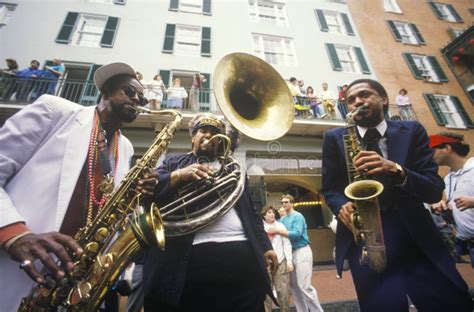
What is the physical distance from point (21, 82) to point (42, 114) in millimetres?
9309

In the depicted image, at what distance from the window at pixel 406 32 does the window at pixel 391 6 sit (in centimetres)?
104

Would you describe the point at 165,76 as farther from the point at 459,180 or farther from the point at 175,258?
the point at 459,180

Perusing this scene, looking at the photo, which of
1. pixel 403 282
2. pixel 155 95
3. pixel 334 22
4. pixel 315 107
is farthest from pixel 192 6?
pixel 403 282

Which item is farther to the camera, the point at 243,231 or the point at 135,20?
the point at 135,20

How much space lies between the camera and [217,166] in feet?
7.38

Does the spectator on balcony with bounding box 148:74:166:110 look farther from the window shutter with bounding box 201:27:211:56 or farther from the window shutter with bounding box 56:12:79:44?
the window shutter with bounding box 56:12:79:44

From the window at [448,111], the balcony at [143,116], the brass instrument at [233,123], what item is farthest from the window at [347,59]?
the brass instrument at [233,123]

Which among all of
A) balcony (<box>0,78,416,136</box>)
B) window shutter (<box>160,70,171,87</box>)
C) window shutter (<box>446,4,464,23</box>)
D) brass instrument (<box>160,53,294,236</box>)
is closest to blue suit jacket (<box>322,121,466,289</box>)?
brass instrument (<box>160,53,294,236</box>)

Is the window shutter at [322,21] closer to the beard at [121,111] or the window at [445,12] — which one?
the window at [445,12]

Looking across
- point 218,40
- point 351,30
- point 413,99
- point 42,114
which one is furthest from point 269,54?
point 42,114

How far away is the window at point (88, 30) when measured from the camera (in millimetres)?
9859

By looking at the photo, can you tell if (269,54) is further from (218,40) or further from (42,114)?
(42,114)

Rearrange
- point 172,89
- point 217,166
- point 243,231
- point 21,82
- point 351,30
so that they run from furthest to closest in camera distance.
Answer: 1. point 351,30
2. point 172,89
3. point 21,82
4. point 217,166
5. point 243,231

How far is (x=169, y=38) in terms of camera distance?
10.6 metres
